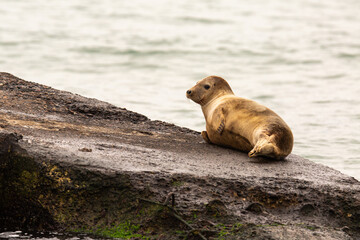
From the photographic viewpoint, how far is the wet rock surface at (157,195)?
4363mm

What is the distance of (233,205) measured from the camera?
453 cm

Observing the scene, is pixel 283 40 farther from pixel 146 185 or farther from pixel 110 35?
pixel 146 185

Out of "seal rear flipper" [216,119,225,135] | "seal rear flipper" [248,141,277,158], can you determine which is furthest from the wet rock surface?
"seal rear flipper" [216,119,225,135]

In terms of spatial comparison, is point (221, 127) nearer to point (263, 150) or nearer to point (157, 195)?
point (263, 150)

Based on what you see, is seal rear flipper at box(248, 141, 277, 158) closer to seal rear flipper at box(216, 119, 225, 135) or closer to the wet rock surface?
the wet rock surface

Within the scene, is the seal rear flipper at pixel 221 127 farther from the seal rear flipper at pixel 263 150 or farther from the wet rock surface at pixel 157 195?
the wet rock surface at pixel 157 195

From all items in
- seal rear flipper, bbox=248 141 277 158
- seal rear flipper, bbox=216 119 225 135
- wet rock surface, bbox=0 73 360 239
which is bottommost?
wet rock surface, bbox=0 73 360 239

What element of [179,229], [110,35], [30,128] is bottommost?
[179,229]

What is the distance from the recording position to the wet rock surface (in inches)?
172

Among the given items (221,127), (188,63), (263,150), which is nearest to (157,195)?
(263,150)

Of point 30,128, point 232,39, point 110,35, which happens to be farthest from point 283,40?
point 30,128

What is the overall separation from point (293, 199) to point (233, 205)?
0.46 m

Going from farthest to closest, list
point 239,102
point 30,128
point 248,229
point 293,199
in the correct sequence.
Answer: point 239,102 < point 30,128 < point 293,199 < point 248,229

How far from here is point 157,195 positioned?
445 cm
